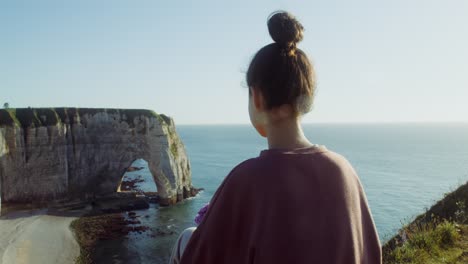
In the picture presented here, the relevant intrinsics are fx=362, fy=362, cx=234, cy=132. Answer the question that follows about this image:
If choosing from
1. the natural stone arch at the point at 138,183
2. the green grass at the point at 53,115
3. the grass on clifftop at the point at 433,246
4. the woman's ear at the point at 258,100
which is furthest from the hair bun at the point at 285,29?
→ the natural stone arch at the point at 138,183

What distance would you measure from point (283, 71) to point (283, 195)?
0.52m

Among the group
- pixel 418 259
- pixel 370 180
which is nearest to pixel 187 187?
pixel 370 180

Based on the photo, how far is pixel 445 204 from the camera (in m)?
9.59

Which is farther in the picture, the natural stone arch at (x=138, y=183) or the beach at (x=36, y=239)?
the natural stone arch at (x=138, y=183)

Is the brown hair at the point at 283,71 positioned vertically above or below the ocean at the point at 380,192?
above

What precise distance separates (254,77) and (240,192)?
0.50 meters

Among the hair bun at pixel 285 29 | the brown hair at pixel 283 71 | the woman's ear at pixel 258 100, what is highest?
the hair bun at pixel 285 29

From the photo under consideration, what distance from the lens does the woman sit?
145cm

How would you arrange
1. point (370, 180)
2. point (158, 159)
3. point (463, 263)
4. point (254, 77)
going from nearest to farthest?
1. point (254, 77)
2. point (463, 263)
3. point (158, 159)
4. point (370, 180)

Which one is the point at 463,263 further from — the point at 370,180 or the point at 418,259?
the point at 370,180

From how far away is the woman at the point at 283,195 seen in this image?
4.75 feet

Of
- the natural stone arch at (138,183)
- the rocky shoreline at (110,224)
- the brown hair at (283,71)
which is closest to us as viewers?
the brown hair at (283,71)

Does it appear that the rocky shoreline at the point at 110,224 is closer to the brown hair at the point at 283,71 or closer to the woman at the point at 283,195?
the woman at the point at 283,195

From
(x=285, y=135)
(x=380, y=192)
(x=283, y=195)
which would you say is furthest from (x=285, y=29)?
(x=380, y=192)
